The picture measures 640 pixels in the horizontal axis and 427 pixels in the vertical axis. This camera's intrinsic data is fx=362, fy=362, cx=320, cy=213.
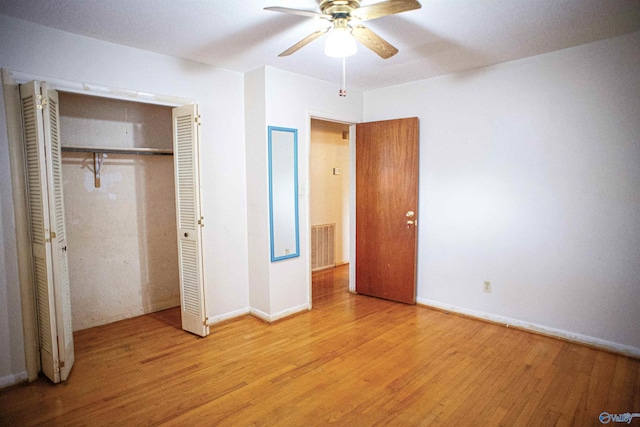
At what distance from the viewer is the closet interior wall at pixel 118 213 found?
3311 millimetres

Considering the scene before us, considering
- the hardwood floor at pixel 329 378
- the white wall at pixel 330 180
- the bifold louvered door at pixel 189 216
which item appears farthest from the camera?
the white wall at pixel 330 180

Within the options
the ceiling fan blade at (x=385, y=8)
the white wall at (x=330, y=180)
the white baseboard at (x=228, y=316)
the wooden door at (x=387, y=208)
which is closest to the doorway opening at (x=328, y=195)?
the white wall at (x=330, y=180)

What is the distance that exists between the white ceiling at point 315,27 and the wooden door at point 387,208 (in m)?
0.94

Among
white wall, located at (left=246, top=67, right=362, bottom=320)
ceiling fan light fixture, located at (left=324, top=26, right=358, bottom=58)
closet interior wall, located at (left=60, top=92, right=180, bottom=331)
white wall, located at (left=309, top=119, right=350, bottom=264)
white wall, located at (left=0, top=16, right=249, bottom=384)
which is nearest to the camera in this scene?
ceiling fan light fixture, located at (left=324, top=26, right=358, bottom=58)

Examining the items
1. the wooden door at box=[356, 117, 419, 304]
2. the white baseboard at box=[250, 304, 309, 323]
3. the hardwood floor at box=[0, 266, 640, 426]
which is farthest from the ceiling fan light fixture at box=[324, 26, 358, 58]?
the white baseboard at box=[250, 304, 309, 323]

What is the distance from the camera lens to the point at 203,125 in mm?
3414

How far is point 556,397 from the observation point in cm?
231

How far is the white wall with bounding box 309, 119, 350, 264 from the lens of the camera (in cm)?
542

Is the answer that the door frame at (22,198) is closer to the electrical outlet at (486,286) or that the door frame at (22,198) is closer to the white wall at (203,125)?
the white wall at (203,125)

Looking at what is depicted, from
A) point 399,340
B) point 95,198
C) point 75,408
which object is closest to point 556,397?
point 399,340

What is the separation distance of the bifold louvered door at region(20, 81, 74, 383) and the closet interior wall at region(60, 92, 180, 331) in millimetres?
780

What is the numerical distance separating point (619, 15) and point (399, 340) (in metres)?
2.83

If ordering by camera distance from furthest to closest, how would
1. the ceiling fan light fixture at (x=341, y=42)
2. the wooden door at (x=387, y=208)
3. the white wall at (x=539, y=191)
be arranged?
the wooden door at (x=387, y=208) < the white wall at (x=539, y=191) < the ceiling fan light fixture at (x=341, y=42)

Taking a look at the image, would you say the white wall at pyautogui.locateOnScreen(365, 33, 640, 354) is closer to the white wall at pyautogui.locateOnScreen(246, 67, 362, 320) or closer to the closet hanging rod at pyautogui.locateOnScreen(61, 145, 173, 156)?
the white wall at pyautogui.locateOnScreen(246, 67, 362, 320)
